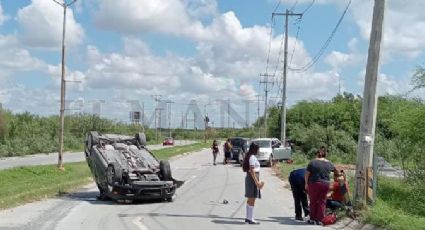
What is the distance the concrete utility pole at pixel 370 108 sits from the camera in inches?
580

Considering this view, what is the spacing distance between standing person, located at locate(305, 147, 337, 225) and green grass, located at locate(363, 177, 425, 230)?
0.97m

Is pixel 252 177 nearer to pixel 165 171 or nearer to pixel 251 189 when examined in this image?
pixel 251 189

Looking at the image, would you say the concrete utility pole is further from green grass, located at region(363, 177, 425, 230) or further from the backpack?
the backpack

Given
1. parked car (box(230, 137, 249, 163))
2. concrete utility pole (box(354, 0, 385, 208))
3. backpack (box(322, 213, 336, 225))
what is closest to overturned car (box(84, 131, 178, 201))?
backpack (box(322, 213, 336, 225))

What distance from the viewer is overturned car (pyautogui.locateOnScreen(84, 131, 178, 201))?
59.3 feet

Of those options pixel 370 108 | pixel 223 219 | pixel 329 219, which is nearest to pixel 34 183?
pixel 223 219

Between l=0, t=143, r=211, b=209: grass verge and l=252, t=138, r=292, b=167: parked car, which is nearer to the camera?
l=0, t=143, r=211, b=209: grass verge

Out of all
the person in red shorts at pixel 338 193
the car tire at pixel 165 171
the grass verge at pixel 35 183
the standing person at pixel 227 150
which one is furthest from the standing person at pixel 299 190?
the standing person at pixel 227 150

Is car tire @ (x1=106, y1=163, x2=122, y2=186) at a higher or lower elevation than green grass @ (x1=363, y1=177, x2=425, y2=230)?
higher

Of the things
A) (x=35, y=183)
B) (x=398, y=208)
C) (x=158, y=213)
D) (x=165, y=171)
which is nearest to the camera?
(x=158, y=213)

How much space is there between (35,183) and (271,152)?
19432 millimetres

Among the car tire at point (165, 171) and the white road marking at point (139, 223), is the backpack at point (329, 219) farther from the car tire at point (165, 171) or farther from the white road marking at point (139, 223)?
the car tire at point (165, 171)

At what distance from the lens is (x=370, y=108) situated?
14.9m

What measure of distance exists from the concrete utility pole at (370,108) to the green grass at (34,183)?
374 inches
